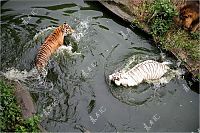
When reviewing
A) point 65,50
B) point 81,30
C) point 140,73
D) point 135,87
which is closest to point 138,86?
point 135,87

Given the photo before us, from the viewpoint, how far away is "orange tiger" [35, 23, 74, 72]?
32.5 ft

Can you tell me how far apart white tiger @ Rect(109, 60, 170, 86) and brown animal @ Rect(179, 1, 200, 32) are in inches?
53.6

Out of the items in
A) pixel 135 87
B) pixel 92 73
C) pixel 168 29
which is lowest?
pixel 135 87

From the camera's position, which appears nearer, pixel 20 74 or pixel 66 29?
pixel 20 74

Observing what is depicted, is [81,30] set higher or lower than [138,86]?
higher

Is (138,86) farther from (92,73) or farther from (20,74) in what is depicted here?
(20,74)

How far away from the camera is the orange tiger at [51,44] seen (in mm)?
9893

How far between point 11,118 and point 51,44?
101 inches

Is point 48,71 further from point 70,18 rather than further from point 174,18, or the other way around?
point 174,18

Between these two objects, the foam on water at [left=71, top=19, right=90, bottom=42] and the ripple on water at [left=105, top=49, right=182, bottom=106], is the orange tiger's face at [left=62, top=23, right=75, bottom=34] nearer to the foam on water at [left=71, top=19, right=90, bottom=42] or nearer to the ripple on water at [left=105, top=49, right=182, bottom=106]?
the foam on water at [left=71, top=19, right=90, bottom=42]

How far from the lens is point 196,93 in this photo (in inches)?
401

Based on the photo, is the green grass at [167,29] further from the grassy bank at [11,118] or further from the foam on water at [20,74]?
the grassy bank at [11,118]

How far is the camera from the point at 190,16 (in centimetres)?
1105

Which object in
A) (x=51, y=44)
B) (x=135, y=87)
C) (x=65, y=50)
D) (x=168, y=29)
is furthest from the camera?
(x=168, y=29)
